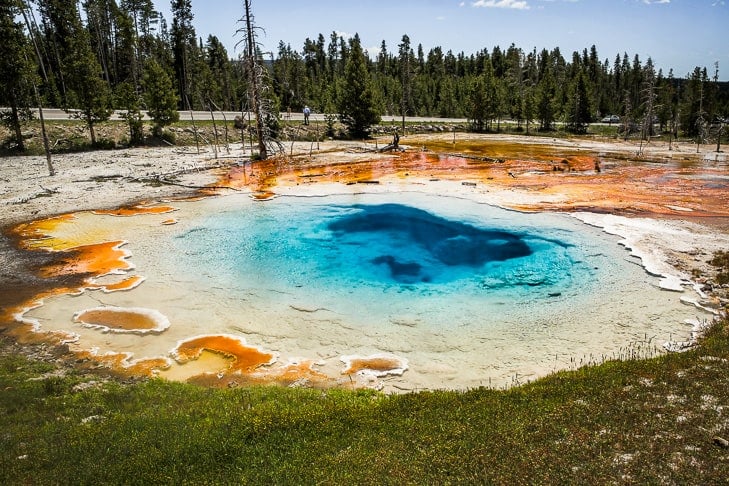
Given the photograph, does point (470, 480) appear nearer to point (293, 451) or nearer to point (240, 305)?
point (293, 451)

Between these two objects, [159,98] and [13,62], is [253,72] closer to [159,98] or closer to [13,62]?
[159,98]

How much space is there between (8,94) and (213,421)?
1418 inches

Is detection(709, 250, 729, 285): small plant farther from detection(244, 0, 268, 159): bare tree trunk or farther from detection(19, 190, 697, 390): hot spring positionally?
detection(244, 0, 268, 159): bare tree trunk

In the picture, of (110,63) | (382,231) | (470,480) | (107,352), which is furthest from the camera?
(110,63)

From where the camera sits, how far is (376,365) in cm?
995

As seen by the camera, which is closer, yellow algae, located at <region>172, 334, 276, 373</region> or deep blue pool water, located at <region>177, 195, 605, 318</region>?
yellow algae, located at <region>172, 334, 276, 373</region>

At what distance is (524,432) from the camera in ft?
20.5

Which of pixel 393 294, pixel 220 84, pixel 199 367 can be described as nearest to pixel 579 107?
pixel 220 84

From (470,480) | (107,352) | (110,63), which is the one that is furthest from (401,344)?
(110,63)

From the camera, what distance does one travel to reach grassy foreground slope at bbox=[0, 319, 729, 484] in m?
5.57

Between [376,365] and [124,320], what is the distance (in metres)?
6.78

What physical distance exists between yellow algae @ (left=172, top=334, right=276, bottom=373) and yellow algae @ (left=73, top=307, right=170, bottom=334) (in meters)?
1.19

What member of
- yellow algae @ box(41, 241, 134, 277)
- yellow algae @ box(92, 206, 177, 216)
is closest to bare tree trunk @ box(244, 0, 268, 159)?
yellow algae @ box(92, 206, 177, 216)

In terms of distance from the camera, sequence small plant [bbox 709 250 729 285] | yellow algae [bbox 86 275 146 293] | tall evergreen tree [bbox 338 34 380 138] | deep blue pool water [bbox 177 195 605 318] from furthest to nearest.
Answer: tall evergreen tree [bbox 338 34 380 138] → deep blue pool water [bbox 177 195 605 318] → yellow algae [bbox 86 275 146 293] → small plant [bbox 709 250 729 285]
